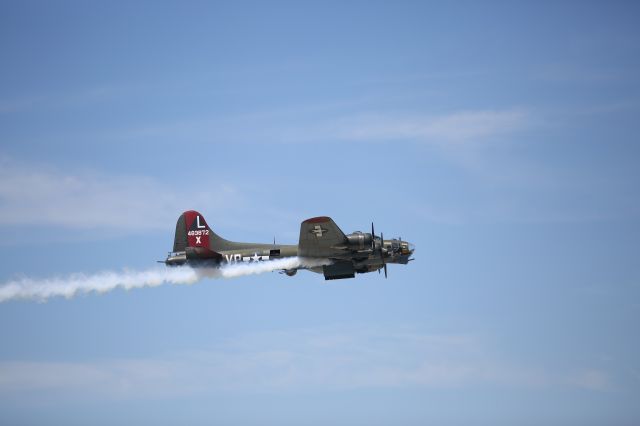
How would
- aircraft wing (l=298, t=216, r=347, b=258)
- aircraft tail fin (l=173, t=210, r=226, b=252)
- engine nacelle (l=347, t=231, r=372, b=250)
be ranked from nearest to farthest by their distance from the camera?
aircraft wing (l=298, t=216, r=347, b=258) < engine nacelle (l=347, t=231, r=372, b=250) < aircraft tail fin (l=173, t=210, r=226, b=252)

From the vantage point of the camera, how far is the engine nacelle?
63.5 m

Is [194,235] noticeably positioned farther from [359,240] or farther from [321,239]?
[359,240]

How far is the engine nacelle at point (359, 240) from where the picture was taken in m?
63.5

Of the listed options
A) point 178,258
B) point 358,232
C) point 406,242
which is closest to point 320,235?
point 358,232

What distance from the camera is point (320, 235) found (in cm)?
6278

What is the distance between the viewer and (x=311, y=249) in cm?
6394

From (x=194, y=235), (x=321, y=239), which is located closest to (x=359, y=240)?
(x=321, y=239)

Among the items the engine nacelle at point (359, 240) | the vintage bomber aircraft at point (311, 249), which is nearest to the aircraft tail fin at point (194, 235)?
the vintage bomber aircraft at point (311, 249)

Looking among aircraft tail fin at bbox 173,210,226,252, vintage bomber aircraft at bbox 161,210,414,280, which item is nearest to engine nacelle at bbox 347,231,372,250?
vintage bomber aircraft at bbox 161,210,414,280

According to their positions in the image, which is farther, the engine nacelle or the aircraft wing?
the engine nacelle

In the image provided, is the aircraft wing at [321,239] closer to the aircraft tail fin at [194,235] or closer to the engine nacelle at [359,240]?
the engine nacelle at [359,240]

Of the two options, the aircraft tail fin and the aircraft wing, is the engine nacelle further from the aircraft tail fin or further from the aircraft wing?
the aircraft tail fin

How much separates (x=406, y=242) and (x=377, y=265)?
3.04 metres

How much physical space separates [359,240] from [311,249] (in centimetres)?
377
